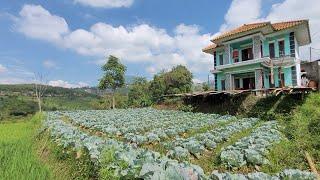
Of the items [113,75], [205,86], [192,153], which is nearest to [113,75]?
[113,75]

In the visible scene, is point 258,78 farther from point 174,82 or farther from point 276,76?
point 174,82

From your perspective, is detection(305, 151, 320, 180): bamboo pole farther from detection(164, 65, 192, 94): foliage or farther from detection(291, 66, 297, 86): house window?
detection(164, 65, 192, 94): foliage

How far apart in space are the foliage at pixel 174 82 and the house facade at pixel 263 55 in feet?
64.3

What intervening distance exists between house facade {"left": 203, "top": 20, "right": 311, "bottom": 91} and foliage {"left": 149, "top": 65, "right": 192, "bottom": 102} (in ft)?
64.3

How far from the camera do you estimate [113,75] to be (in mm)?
40875

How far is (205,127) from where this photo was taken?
17297mm

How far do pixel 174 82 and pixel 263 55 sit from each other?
23.6m

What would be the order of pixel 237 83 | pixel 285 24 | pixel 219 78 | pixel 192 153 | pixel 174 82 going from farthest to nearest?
pixel 174 82, pixel 219 78, pixel 237 83, pixel 285 24, pixel 192 153

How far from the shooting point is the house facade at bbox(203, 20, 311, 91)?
89.7 ft

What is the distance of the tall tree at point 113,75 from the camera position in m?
40.3

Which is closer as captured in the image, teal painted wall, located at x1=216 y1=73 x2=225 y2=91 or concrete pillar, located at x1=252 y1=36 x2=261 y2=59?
concrete pillar, located at x1=252 y1=36 x2=261 y2=59

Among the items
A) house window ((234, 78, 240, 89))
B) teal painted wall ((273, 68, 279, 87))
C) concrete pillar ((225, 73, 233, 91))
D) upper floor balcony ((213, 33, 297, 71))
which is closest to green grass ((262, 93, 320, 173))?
teal painted wall ((273, 68, 279, 87))

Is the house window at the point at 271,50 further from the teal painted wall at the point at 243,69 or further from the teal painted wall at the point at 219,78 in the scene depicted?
the teal painted wall at the point at 219,78

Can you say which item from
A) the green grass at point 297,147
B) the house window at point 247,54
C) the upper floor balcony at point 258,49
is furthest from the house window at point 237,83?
the green grass at point 297,147
